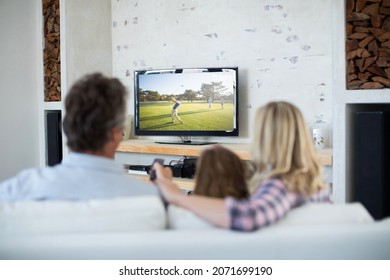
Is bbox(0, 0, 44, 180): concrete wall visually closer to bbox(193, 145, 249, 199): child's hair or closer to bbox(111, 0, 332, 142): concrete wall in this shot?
bbox(111, 0, 332, 142): concrete wall

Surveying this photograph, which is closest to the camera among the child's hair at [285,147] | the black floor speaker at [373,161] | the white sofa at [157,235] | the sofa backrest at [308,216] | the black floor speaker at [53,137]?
the white sofa at [157,235]

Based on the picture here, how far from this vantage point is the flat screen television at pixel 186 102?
462 cm

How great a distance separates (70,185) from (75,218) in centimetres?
15

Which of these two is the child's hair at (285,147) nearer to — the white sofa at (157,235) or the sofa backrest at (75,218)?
the white sofa at (157,235)

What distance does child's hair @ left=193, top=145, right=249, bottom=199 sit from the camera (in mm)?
1565

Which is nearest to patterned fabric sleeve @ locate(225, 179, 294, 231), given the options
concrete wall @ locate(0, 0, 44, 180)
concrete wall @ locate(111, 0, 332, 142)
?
concrete wall @ locate(111, 0, 332, 142)

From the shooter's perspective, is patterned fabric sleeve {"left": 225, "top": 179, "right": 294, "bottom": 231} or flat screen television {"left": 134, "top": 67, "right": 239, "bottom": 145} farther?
flat screen television {"left": 134, "top": 67, "right": 239, "bottom": 145}

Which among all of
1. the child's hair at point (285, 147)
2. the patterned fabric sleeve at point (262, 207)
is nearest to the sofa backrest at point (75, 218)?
the patterned fabric sleeve at point (262, 207)

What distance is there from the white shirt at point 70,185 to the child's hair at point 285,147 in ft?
1.13

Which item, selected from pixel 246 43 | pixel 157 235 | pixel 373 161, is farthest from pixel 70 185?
pixel 246 43

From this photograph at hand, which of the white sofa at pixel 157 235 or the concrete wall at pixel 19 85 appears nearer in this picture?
the white sofa at pixel 157 235

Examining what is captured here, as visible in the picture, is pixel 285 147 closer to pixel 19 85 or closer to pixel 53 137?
pixel 53 137

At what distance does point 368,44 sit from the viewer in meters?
3.44

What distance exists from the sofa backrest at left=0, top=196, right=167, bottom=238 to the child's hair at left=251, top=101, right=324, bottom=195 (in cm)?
39
